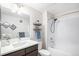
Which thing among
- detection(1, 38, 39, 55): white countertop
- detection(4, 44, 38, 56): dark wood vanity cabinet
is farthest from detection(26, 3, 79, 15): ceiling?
detection(4, 44, 38, 56): dark wood vanity cabinet

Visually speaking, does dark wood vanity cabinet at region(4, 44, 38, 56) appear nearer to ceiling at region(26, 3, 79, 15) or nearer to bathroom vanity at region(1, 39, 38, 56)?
bathroom vanity at region(1, 39, 38, 56)

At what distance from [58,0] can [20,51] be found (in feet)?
3.46

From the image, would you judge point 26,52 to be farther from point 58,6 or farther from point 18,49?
point 58,6

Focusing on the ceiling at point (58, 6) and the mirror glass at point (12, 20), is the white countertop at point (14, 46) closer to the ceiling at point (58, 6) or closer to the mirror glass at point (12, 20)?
the mirror glass at point (12, 20)

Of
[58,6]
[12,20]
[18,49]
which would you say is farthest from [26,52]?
[58,6]

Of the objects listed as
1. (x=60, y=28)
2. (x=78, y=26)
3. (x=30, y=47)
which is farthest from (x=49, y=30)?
(x=30, y=47)

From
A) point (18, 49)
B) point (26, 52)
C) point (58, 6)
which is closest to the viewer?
point (18, 49)

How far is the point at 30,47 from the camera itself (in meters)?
1.05

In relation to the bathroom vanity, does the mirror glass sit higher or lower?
higher

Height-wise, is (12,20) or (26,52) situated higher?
(12,20)

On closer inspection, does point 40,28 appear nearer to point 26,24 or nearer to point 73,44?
point 26,24

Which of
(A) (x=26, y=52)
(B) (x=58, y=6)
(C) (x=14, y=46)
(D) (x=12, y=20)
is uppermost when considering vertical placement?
(B) (x=58, y=6)

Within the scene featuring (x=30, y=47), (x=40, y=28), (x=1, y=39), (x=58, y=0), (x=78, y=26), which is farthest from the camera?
(x=40, y=28)

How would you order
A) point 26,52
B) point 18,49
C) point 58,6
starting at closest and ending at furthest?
point 18,49 < point 26,52 < point 58,6
